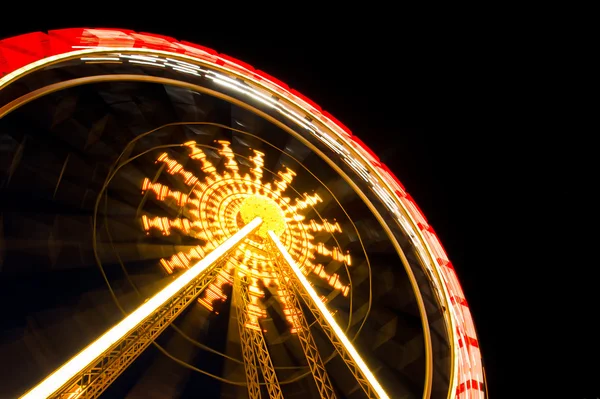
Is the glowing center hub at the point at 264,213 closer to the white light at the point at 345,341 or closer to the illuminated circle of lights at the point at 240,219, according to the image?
the illuminated circle of lights at the point at 240,219

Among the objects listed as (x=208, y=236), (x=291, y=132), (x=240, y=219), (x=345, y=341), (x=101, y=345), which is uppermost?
(x=291, y=132)

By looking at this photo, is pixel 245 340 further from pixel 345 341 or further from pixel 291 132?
pixel 291 132

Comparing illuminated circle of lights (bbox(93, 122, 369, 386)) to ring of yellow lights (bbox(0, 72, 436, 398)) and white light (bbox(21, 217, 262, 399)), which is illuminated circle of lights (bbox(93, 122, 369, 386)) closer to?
ring of yellow lights (bbox(0, 72, 436, 398))

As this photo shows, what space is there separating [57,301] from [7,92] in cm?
222

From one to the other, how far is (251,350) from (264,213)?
1.47 meters

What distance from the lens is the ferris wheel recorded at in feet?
10.5

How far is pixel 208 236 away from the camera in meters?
4.58

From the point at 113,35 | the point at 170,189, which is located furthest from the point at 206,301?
the point at 113,35

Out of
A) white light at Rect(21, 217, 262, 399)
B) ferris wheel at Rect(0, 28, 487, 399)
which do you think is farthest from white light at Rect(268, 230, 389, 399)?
white light at Rect(21, 217, 262, 399)

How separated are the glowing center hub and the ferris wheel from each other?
1 cm

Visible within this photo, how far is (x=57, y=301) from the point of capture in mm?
3662

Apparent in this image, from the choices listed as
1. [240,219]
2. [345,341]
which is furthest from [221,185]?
[345,341]

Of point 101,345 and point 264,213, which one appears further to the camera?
point 264,213

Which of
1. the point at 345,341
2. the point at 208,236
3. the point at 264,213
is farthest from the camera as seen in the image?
the point at 208,236
